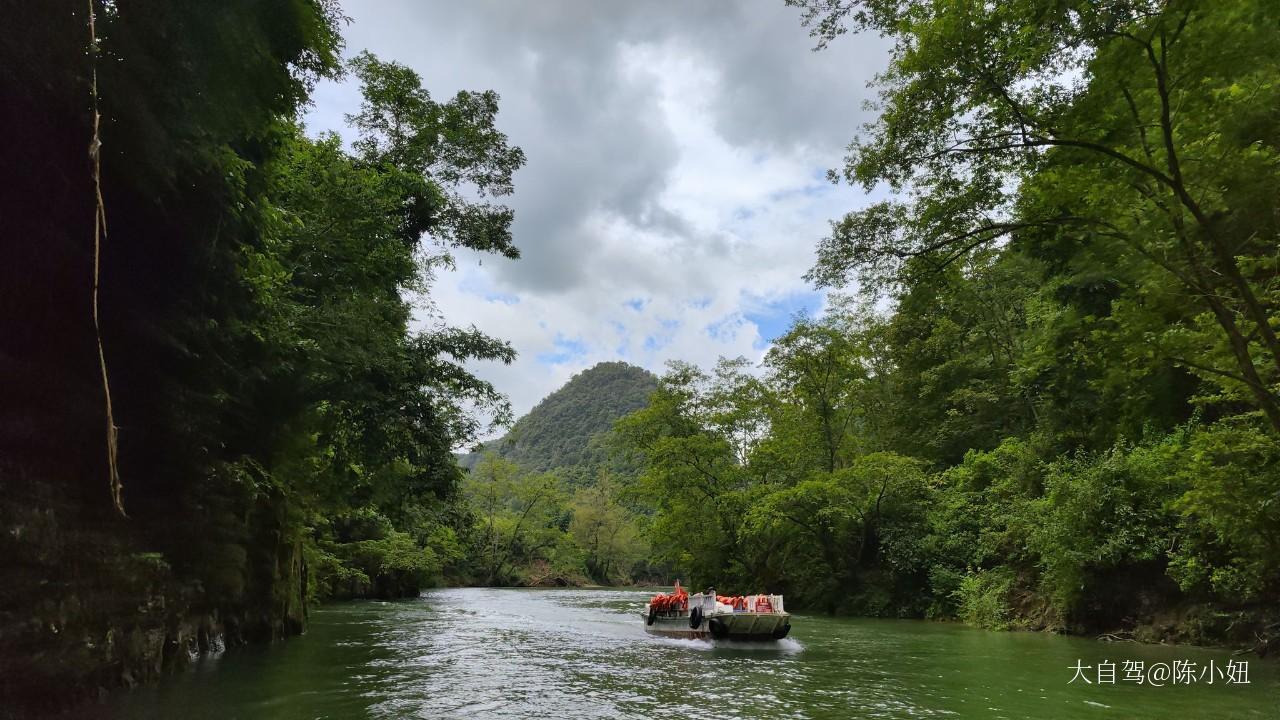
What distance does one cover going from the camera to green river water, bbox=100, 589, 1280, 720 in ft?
28.5

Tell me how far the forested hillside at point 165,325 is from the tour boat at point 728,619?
8.59m

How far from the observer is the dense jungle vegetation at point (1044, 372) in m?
7.34

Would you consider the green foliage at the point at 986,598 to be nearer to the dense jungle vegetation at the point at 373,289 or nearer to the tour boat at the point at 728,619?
the dense jungle vegetation at the point at 373,289

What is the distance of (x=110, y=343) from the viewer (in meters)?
7.53

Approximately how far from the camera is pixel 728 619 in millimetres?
16969

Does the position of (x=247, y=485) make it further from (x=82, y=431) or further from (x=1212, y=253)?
(x=1212, y=253)

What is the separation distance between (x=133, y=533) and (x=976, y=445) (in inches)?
1256

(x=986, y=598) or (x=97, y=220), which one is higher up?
(x=97, y=220)

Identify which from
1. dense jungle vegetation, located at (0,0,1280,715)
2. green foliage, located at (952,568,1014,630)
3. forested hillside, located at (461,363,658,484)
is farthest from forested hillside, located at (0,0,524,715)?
forested hillside, located at (461,363,658,484)

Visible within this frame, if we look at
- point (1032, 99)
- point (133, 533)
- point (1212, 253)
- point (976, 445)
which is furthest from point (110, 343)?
point (976, 445)

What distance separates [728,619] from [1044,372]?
37.3ft

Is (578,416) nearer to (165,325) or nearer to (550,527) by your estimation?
(550,527)

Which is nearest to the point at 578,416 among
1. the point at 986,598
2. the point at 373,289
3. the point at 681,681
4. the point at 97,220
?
the point at 986,598

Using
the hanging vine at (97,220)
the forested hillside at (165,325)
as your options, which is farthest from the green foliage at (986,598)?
the hanging vine at (97,220)
